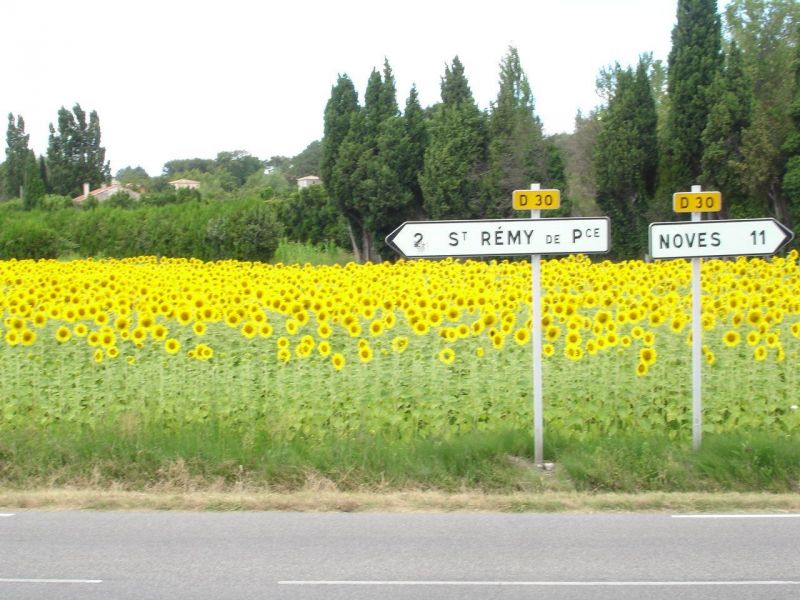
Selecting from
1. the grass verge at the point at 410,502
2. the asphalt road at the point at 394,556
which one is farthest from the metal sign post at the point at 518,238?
the asphalt road at the point at 394,556

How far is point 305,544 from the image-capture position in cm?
730

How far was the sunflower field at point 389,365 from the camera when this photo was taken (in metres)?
10.7

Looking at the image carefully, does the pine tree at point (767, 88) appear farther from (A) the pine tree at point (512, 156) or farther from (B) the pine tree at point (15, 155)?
(B) the pine tree at point (15, 155)

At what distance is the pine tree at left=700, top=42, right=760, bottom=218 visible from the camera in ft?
115

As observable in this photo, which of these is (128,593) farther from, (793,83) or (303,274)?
(793,83)

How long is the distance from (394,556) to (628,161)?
Answer: 3226 centimetres

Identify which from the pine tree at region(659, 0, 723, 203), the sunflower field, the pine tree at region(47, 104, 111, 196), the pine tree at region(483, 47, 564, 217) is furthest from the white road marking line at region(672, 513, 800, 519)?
the pine tree at region(47, 104, 111, 196)

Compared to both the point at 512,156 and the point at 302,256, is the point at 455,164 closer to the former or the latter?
the point at 512,156

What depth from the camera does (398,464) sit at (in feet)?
30.2

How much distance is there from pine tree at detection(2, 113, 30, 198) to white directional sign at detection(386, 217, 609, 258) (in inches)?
3231

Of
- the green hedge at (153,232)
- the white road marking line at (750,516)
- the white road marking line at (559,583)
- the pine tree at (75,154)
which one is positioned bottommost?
the white road marking line at (559,583)

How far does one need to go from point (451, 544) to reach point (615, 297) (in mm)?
8275

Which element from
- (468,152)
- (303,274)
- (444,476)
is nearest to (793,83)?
(468,152)

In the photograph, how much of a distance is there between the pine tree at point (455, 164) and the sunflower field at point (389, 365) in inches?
961
